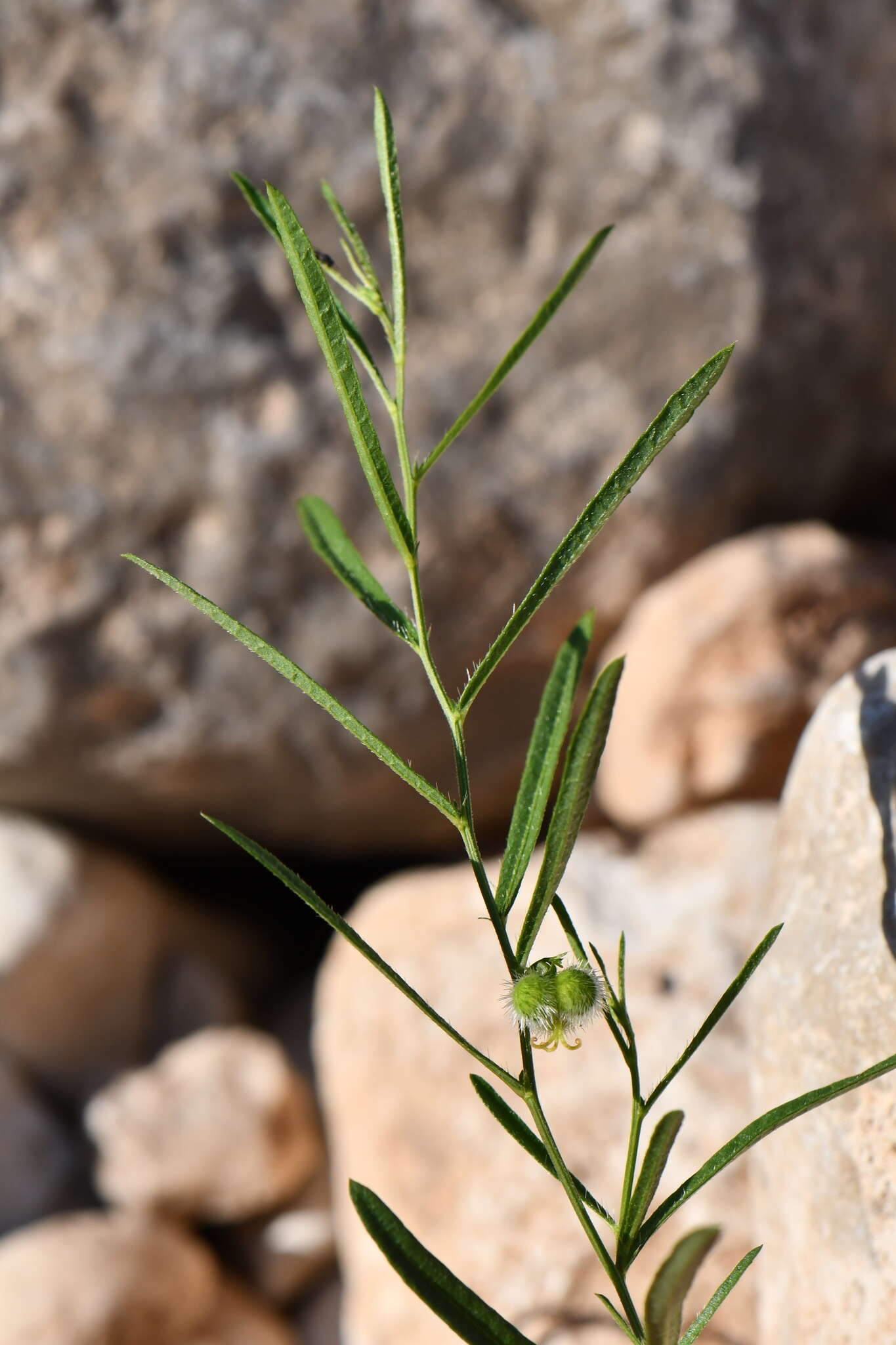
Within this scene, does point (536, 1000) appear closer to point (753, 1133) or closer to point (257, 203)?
point (753, 1133)

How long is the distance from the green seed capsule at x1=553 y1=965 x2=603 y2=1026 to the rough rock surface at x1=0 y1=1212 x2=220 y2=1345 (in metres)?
1.00

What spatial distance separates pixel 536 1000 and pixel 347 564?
0.94ft

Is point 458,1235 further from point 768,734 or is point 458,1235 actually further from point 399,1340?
point 768,734

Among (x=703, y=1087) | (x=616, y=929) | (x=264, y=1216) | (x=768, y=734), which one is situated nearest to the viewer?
(x=703, y=1087)

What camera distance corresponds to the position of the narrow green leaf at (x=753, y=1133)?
0.49m

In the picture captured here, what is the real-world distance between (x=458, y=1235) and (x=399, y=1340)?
0.13m

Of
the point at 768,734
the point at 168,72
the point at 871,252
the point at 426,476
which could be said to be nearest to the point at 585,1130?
the point at 768,734

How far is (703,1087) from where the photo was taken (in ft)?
3.46

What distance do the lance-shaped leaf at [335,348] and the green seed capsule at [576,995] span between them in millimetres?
197

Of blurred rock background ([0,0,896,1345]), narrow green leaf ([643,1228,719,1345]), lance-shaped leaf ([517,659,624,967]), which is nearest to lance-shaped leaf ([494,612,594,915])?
lance-shaped leaf ([517,659,624,967])

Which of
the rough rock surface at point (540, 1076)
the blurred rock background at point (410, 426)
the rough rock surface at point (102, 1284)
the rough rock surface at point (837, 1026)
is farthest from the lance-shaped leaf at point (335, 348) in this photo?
the rough rock surface at point (102, 1284)

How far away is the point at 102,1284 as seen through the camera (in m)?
1.23

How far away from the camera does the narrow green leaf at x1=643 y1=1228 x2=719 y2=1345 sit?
57 cm

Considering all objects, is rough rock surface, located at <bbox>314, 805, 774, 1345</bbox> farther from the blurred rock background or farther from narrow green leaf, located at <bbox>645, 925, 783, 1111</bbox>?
narrow green leaf, located at <bbox>645, 925, 783, 1111</bbox>
